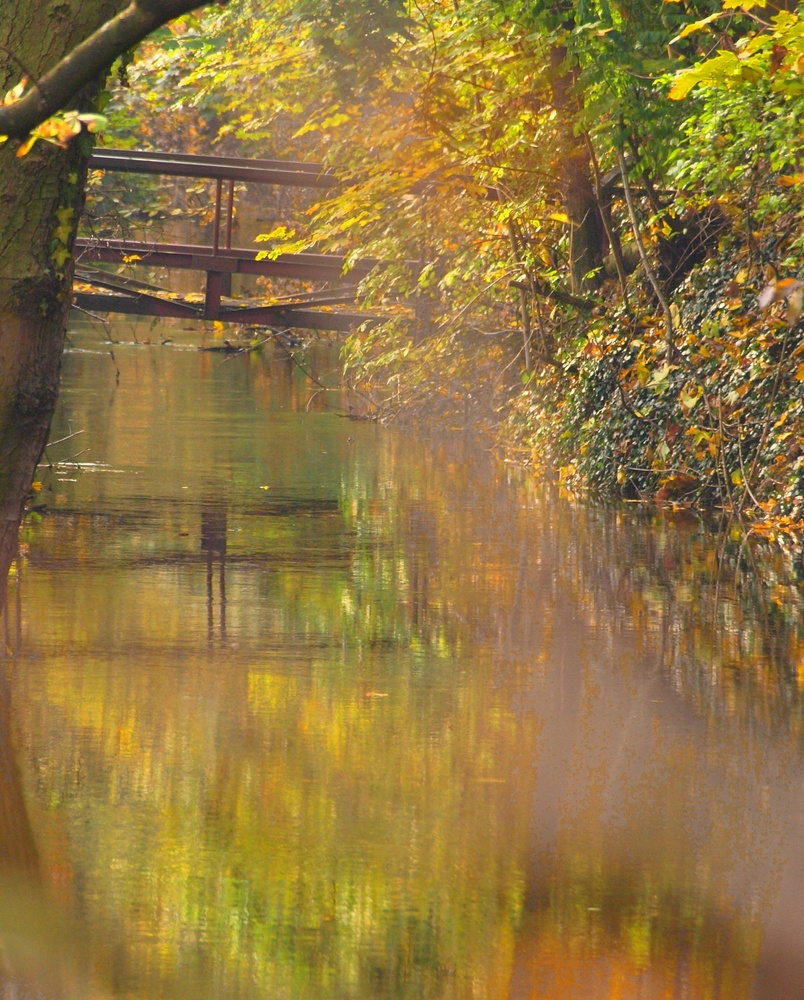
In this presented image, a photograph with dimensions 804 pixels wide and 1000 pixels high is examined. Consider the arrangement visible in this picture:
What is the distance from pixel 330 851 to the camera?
543 cm

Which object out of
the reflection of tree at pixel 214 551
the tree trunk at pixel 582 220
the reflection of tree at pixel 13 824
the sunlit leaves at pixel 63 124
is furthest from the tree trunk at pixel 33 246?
the tree trunk at pixel 582 220

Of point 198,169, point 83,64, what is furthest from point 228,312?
point 83,64

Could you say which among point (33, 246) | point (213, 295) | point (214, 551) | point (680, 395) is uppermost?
point (213, 295)

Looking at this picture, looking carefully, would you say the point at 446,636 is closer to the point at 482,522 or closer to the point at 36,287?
the point at 36,287

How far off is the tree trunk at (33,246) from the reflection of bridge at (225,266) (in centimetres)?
1634

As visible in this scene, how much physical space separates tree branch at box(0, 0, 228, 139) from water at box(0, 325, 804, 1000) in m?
2.28

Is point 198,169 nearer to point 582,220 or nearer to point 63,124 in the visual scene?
point 582,220

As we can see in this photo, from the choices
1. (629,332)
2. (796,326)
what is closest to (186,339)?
(629,332)

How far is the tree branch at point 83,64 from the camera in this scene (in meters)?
4.14

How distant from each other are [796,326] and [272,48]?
9710mm

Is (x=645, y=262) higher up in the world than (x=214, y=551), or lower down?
higher up

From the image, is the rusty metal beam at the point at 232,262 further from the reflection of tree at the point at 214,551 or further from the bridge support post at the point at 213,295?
the reflection of tree at the point at 214,551

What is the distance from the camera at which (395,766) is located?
21.3 feet

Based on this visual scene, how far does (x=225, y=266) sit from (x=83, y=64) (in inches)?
851
